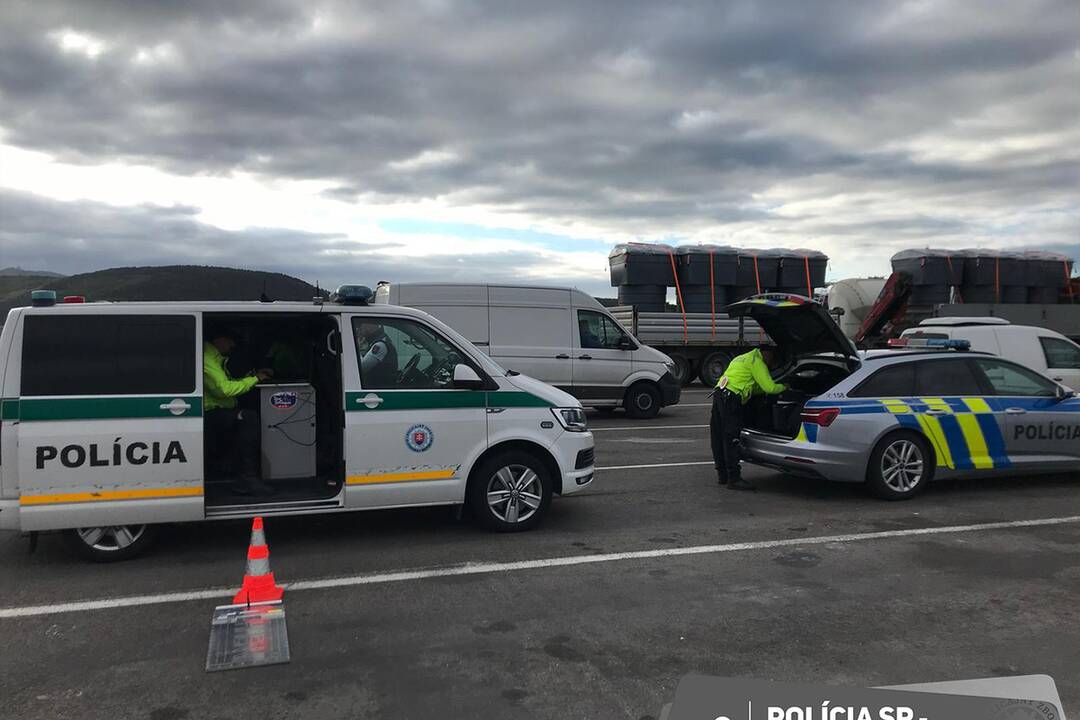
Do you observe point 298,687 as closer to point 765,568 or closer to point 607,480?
point 765,568

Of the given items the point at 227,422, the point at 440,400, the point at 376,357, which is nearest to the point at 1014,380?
the point at 440,400

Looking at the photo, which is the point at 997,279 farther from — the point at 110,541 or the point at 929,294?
the point at 110,541

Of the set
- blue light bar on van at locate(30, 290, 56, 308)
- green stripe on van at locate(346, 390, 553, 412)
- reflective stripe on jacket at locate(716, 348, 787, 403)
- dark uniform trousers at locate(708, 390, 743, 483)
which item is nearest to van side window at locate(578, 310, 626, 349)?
dark uniform trousers at locate(708, 390, 743, 483)

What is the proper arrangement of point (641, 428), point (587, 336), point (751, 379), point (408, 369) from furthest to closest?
point (587, 336), point (641, 428), point (751, 379), point (408, 369)

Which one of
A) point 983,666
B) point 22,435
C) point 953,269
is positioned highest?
point 953,269

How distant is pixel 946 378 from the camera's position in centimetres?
805

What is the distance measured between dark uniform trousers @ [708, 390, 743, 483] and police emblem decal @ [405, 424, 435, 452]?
345cm

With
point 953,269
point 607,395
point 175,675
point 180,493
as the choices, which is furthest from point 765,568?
point 953,269

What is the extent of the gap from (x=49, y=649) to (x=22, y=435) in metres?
1.72

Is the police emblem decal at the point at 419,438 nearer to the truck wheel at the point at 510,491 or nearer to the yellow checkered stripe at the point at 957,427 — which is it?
the truck wheel at the point at 510,491

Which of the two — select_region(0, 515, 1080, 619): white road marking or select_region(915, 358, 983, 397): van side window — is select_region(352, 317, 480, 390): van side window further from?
select_region(915, 358, 983, 397): van side window

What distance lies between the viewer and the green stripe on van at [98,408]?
5320 millimetres

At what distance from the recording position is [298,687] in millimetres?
3797

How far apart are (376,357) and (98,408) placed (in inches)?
78.4
